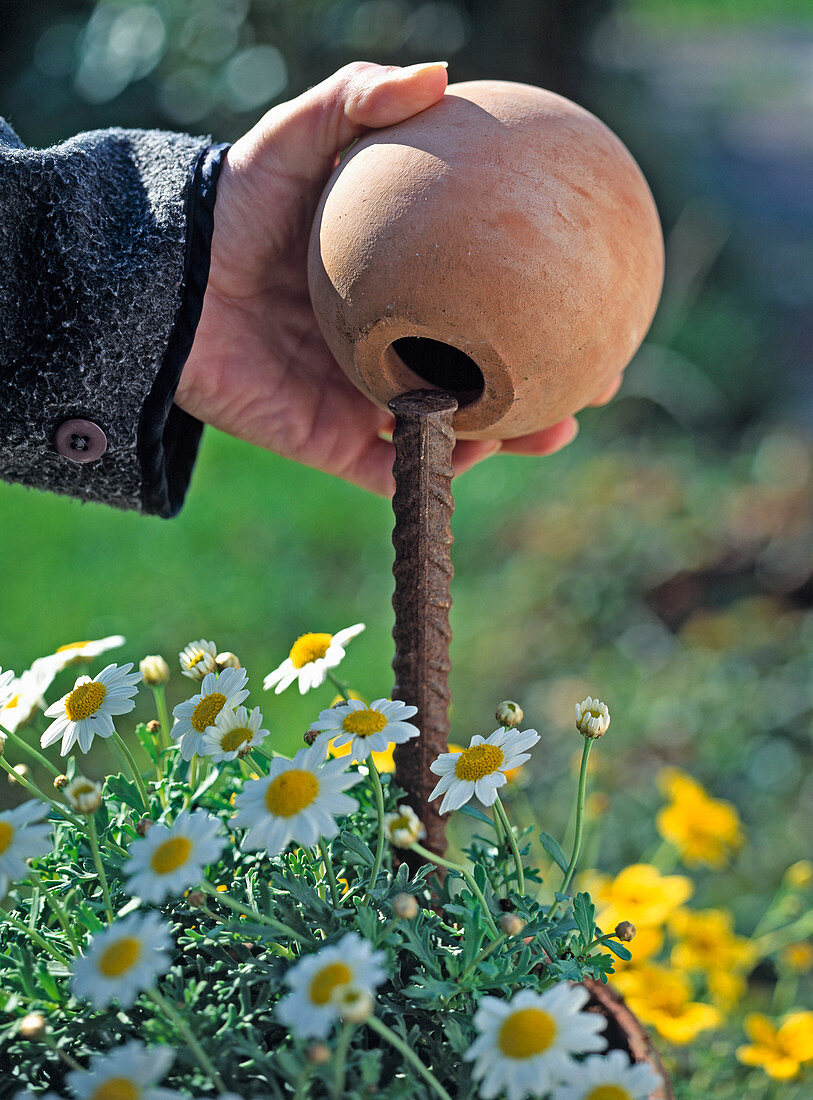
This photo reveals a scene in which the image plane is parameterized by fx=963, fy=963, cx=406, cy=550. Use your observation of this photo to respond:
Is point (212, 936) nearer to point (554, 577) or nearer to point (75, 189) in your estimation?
point (75, 189)

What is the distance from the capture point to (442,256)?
0.77 metres

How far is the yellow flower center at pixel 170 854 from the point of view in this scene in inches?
22.4

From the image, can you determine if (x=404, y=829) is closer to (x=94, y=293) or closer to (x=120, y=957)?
(x=120, y=957)

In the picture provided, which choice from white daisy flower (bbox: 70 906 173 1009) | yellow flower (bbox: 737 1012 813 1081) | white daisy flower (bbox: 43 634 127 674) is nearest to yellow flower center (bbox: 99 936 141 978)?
white daisy flower (bbox: 70 906 173 1009)

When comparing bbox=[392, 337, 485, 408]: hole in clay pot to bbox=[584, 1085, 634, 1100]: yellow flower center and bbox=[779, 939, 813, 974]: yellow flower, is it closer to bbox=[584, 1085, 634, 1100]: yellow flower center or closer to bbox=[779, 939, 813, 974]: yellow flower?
bbox=[584, 1085, 634, 1100]: yellow flower center

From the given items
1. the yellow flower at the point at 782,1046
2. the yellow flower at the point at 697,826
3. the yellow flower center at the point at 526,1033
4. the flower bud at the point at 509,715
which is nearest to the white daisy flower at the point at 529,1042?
the yellow flower center at the point at 526,1033

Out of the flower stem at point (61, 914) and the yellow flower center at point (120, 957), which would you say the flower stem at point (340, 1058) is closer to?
the yellow flower center at point (120, 957)

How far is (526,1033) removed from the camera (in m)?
0.53

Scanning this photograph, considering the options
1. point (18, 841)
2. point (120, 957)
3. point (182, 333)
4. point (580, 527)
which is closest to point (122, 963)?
point (120, 957)

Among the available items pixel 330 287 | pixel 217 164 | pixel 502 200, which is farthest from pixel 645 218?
pixel 217 164

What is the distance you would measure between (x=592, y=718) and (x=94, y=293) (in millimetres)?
567

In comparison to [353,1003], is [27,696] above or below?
above

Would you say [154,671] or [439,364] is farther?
[439,364]

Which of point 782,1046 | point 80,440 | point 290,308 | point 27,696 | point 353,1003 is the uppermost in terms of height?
point 290,308
